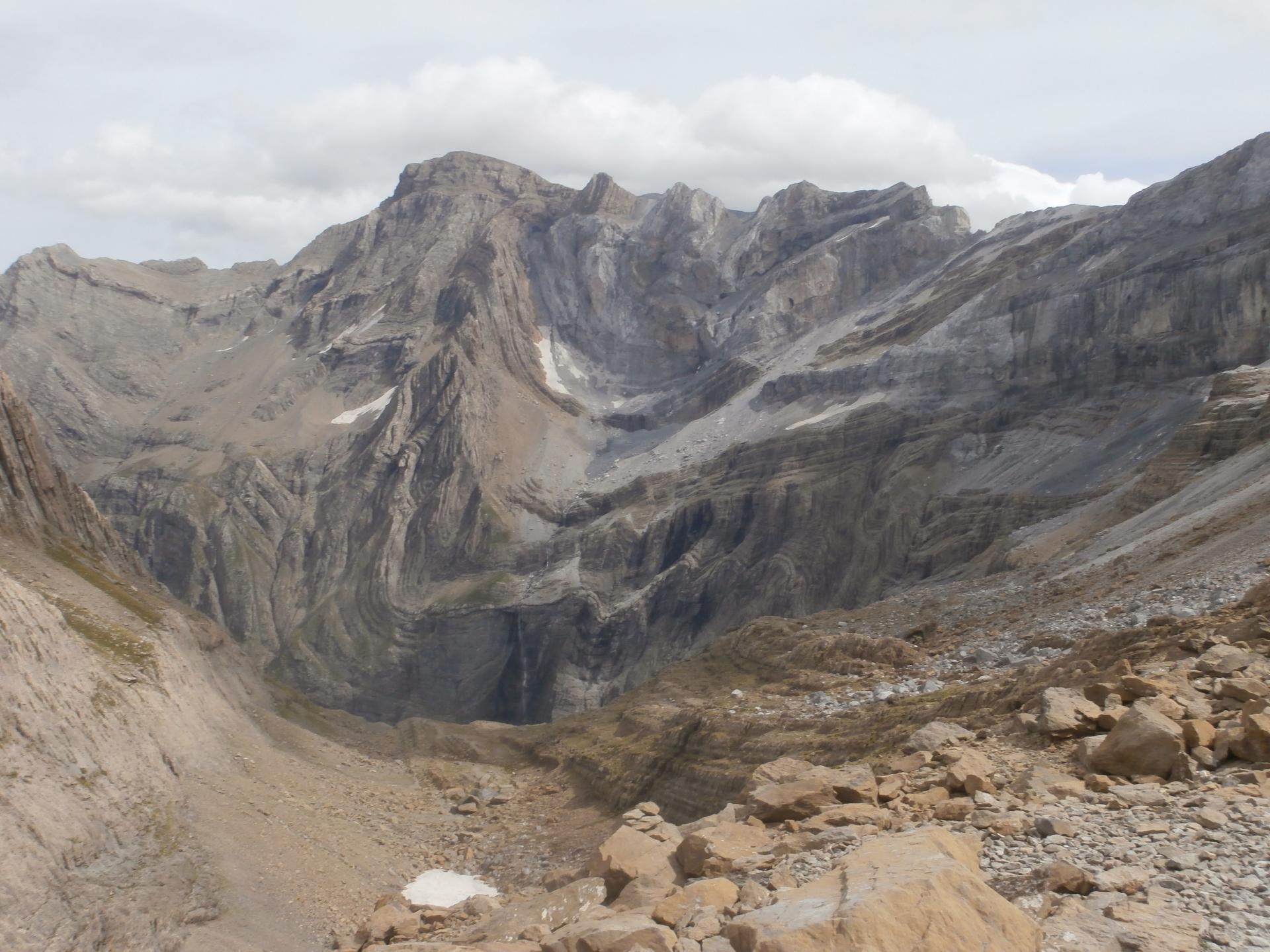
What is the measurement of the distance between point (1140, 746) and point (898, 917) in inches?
225

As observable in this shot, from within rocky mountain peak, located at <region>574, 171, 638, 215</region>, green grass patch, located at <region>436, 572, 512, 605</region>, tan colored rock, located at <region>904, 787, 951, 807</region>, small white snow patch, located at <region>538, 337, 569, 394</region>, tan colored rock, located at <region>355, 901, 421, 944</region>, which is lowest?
green grass patch, located at <region>436, 572, 512, 605</region>

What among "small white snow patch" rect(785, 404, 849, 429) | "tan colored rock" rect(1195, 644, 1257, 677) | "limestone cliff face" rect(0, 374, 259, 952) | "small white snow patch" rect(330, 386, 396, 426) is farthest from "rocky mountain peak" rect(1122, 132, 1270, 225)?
"small white snow patch" rect(330, 386, 396, 426)

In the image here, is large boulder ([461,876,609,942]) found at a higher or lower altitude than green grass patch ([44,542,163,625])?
lower

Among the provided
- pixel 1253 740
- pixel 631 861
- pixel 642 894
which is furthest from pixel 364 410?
pixel 1253 740

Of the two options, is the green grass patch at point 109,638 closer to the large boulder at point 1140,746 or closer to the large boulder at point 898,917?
the large boulder at point 898,917

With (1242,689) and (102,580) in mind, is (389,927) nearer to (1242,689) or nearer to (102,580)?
(1242,689)

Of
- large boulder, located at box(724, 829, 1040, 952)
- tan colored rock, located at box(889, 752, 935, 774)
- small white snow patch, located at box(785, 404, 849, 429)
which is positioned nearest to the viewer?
large boulder, located at box(724, 829, 1040, 952)

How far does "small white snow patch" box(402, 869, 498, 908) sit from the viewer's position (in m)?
31.0

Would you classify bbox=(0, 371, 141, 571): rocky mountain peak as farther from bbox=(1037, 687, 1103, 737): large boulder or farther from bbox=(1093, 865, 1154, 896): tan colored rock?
bbox=(1093, 865, 1154, 896): tan colored rock

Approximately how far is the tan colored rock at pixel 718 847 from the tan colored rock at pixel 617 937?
1.94 meters

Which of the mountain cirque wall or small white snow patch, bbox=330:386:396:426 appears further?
small white snow patch, bbox=330:386:396:426

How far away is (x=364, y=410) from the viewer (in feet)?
505

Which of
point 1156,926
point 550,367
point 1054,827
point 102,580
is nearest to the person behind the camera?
point 1156,926

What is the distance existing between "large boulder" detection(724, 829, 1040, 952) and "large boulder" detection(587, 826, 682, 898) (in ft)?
13.9
